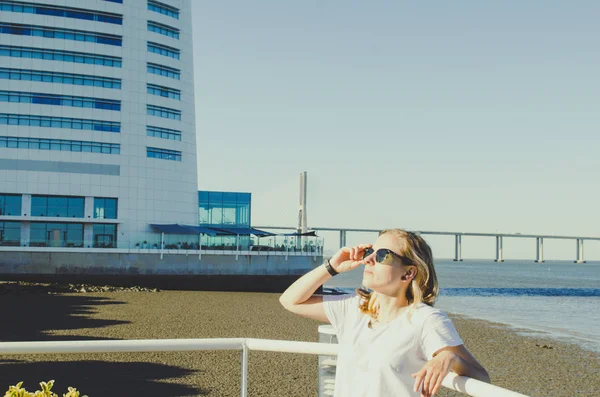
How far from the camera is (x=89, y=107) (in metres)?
55.7

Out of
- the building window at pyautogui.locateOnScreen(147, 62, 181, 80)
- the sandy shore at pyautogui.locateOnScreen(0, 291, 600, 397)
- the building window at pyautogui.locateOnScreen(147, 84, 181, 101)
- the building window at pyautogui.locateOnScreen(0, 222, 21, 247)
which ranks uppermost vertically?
the building window at pyautogui.locateOnScreen(147, 62, 181, 80)

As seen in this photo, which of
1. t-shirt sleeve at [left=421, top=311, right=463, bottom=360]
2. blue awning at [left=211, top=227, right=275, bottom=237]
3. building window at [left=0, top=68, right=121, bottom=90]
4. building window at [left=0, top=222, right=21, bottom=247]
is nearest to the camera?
t-shirt sleeve at [left=421, top=311, right=463, bottom=360]

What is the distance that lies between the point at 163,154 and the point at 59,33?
1308 cm

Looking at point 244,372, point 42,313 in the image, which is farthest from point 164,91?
point 244,372

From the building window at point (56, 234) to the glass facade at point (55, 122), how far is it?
26.5 feet

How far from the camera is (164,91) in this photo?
59.7m

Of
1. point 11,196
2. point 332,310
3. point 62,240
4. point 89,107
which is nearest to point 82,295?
point 62,240

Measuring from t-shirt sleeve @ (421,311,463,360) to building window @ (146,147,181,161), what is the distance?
56.7m

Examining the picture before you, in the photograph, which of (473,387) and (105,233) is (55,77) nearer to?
(105,233)

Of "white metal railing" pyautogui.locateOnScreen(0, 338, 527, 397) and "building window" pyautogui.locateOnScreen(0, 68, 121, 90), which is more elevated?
"building window" pyautogui.locateOnScreen(0, 68, 121, 90)

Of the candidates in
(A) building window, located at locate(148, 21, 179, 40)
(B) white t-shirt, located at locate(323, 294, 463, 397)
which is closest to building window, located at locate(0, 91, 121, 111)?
(A) building window, located at locate(148, 21, 179, 40)

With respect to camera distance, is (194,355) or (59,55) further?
(59,55)

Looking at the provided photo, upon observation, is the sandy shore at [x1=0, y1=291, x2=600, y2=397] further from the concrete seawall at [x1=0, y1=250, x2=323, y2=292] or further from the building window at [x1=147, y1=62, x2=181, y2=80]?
the building window at [x1=147, y1=62, x2=181, y2=80]

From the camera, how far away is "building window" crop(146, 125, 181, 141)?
5816cm
